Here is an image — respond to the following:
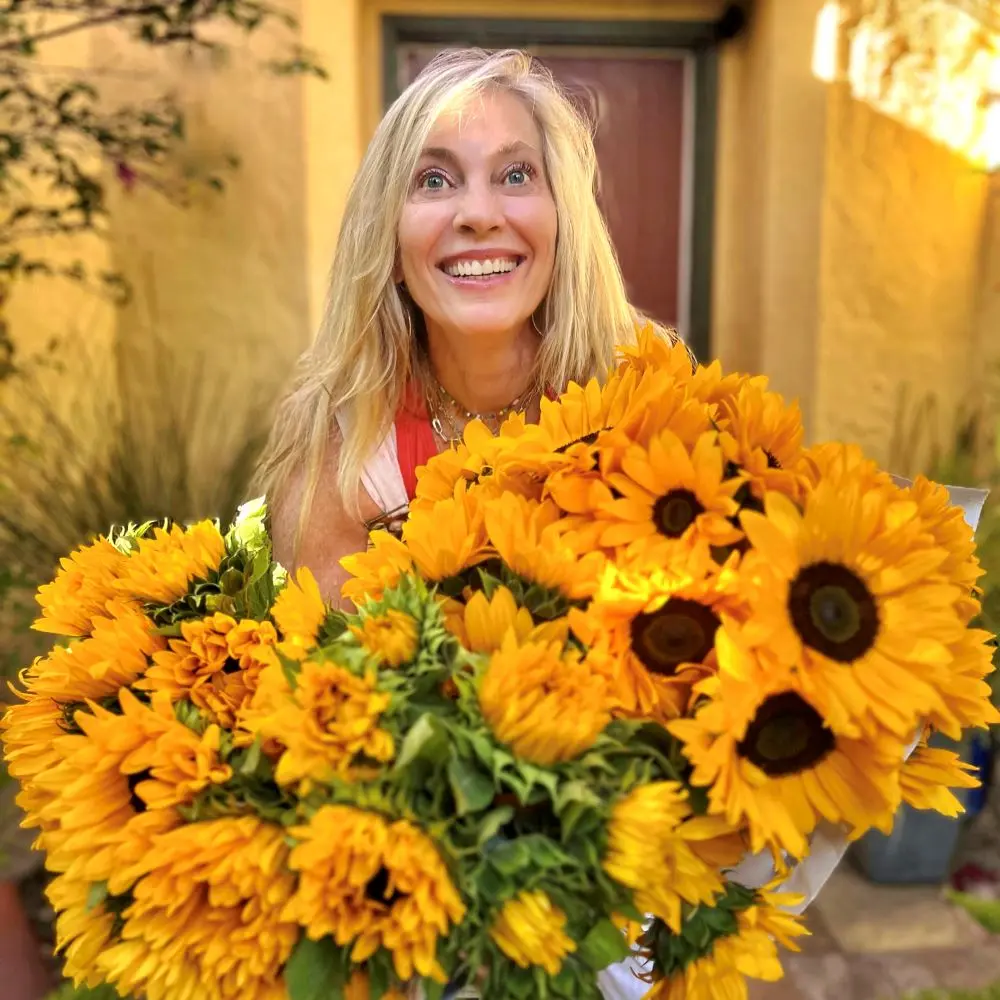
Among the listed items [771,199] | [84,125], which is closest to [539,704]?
[84,125]

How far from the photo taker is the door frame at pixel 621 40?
2.77 metres

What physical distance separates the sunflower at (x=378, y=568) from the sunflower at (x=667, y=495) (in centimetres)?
16

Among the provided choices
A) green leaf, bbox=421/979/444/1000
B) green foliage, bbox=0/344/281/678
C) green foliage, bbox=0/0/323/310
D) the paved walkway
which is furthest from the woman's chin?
green foliage, bbox=0/0/323/310

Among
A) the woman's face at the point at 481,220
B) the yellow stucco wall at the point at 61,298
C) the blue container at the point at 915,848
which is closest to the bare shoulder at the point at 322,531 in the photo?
the woman's face at the point at 481,220

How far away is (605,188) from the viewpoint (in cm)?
299

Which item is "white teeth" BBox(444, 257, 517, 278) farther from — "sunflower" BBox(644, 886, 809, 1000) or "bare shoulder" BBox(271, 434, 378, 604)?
"sunflower" BBox(644, 886, 809, 1000)

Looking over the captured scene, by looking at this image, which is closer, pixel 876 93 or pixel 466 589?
Result: pixel 466 589

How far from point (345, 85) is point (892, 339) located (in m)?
1.83

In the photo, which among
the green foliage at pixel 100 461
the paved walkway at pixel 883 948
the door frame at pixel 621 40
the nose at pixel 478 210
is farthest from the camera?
the door frame at pixel 621 40

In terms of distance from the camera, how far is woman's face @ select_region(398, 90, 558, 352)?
38.4 inches

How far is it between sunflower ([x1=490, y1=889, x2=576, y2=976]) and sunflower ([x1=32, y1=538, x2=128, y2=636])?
425mm

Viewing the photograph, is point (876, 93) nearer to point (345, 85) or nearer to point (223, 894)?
point (345, 85)

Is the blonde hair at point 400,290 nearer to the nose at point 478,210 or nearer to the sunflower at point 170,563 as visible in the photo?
the nose at point 478,210

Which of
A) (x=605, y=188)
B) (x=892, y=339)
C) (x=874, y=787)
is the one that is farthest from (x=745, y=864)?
(x=605, y=188)
